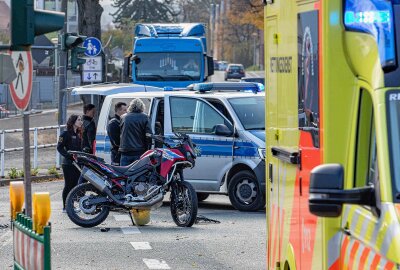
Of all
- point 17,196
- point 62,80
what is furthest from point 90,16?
point 17,196

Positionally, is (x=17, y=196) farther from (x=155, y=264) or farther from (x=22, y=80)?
(x=155, y=264)

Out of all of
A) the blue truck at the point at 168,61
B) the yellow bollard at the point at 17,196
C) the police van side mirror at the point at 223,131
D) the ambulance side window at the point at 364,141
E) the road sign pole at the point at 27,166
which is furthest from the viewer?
the blue truck at the point at 168,61

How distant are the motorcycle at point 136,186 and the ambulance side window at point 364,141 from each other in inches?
374

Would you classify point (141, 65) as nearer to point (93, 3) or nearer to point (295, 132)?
point (93, 3)

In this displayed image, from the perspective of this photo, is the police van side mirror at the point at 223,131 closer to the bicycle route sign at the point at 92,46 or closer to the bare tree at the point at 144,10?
the bicycle route sign at the point at 92,46

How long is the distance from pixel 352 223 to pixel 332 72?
0.87 m

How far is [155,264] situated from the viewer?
1208 cm

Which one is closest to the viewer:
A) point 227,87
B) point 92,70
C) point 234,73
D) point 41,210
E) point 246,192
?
point 41,210

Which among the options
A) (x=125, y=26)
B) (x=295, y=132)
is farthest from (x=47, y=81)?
(x=295, y=132)

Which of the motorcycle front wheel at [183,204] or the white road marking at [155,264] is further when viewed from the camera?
the motorcycle front wheel at [183,204]

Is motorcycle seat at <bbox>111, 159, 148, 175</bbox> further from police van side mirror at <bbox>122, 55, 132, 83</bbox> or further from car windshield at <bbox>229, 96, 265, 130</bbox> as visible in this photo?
police van side mirror at <bbox>122, 55, 132, 83</bbox>

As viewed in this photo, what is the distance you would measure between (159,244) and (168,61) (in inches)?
764

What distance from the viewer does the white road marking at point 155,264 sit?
38.9 feet

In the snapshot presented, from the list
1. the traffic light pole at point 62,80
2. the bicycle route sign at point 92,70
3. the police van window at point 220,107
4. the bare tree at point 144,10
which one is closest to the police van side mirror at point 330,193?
the police van window at point 220,107
